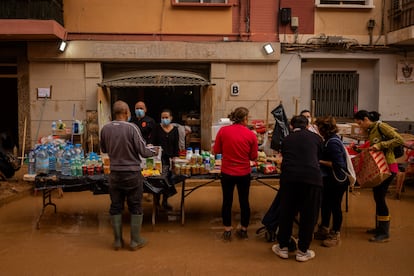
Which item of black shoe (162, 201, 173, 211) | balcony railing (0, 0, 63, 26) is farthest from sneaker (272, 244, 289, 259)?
balcony railing (0, 0, 63, 26)

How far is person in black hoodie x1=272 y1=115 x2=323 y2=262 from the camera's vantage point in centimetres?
539

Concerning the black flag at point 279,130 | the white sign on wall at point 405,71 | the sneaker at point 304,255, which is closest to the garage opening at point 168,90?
the black flag at point 279,130

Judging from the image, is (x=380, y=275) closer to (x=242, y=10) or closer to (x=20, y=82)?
(x=242, y=10)

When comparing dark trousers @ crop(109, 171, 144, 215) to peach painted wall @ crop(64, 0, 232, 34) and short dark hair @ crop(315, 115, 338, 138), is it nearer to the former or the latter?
short dark hair @ crop(315, 115, 338, 138)

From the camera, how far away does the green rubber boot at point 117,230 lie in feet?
19.2

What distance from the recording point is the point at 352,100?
1266 cm

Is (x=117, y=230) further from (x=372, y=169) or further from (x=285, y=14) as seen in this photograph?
(x=285, y=14)

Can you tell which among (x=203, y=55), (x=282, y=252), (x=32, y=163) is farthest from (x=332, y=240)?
(x=203, y=55)

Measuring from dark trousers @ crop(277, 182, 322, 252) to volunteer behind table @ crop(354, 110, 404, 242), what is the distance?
125 centimetres

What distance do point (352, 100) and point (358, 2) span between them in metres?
2.57

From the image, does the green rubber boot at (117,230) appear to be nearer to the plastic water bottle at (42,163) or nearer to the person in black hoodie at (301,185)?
the plastic water bottle at (42,163)

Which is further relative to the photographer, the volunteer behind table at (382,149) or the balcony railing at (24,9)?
the balcony railing at (24,9)

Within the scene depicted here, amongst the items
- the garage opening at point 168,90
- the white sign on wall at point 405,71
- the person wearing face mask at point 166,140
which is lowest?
the person wearing face mask at point 166,140

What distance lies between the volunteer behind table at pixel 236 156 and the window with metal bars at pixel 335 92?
686 cm
